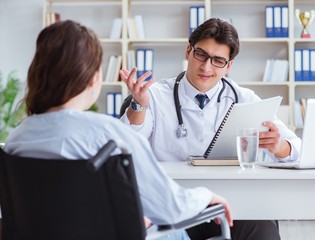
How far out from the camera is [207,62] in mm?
2746

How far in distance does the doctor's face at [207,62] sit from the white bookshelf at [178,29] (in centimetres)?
281

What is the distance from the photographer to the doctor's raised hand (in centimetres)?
238

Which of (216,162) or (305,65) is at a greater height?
(305,65)

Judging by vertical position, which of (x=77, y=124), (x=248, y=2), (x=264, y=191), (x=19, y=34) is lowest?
(x=264, y=191)

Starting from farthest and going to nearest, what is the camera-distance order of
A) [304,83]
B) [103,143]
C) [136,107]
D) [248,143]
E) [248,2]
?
[248,2] < [304,83] < [136,107] < [248,143] < [103,143]

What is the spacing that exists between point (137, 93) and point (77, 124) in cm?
104

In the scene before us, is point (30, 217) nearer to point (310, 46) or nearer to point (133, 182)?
point (133, 182)

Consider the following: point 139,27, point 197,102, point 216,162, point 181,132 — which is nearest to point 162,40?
point 139,27

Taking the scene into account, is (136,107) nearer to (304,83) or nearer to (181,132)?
(181,132)

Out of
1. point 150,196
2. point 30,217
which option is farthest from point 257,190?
point 30,217

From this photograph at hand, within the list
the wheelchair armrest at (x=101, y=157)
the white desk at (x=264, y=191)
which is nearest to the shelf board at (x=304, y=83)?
the white desk at (x=264, y=191)

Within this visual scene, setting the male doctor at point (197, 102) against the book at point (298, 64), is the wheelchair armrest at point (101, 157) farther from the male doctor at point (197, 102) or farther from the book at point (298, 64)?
the book at point (298, 64)

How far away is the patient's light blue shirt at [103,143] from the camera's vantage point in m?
1.45

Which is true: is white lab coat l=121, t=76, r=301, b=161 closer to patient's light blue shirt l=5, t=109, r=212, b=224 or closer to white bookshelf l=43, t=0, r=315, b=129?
patient's light blue shirt l=5, t=109, r=212, b=224
